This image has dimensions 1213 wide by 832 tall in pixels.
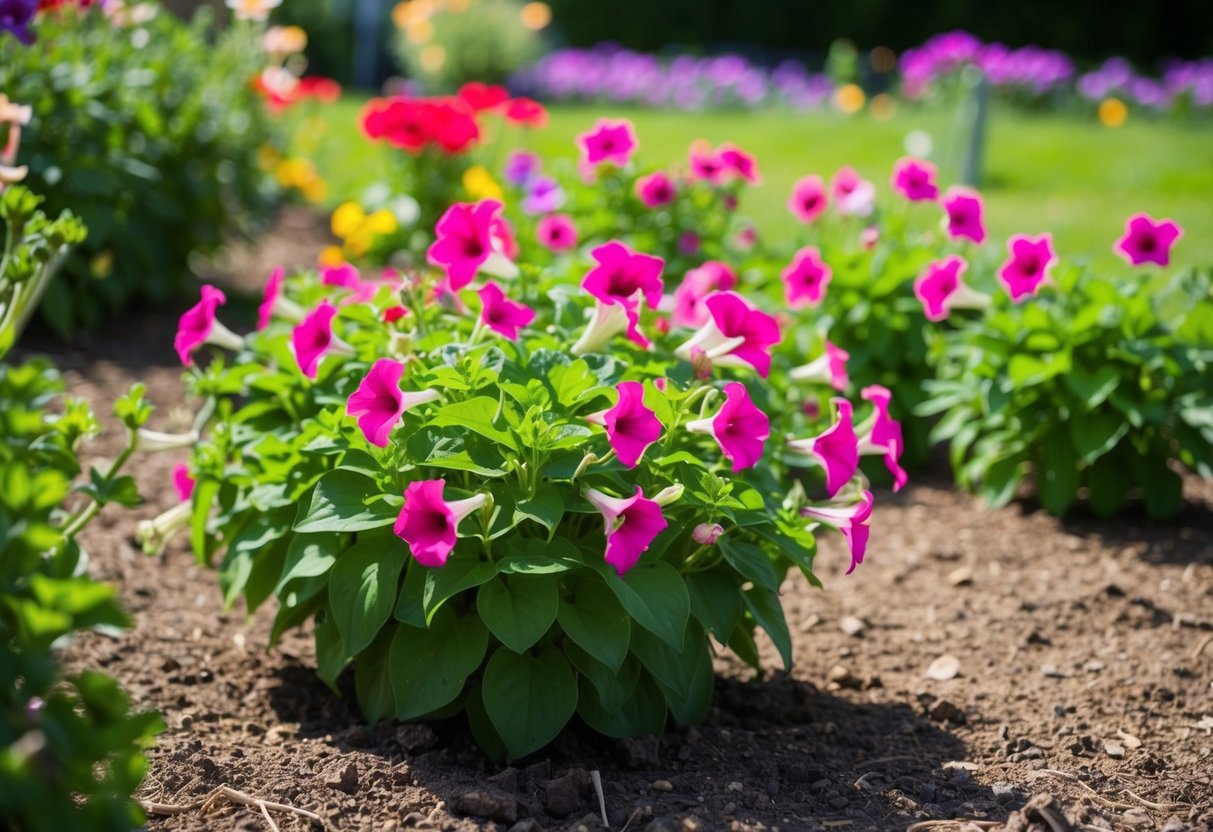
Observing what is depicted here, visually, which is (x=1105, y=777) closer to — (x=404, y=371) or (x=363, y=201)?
(x=404, y=371)

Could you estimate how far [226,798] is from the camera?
82.6 inches

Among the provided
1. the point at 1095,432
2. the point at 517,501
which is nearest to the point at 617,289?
the point at 517,501

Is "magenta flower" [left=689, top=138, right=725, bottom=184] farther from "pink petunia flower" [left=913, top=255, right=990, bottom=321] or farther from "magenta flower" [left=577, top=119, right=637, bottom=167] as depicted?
"pink petunia flower" [left=913, top=255, right=990, bottom=321]

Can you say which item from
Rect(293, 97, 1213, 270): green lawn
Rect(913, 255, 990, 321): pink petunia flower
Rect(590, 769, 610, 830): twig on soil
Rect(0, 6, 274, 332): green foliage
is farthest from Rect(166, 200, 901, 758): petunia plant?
Rect(293, 97, 1213, 270): green lawn

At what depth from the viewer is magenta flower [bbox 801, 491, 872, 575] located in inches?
90.4

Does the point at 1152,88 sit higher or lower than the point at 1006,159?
higher

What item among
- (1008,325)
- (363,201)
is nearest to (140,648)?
(1008,325)

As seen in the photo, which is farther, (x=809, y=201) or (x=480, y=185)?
(x=480, y=185)

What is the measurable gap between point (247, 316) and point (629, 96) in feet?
30.5

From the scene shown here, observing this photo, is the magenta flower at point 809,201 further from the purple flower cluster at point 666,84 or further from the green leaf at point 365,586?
the purple flower cluster at point 666,84

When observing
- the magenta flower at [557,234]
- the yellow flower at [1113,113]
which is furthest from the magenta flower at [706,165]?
the yellow flower at [1113,113]

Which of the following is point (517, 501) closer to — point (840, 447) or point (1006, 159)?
point (840, 447)

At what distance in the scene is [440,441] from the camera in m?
2.22

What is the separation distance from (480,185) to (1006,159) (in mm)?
5248
